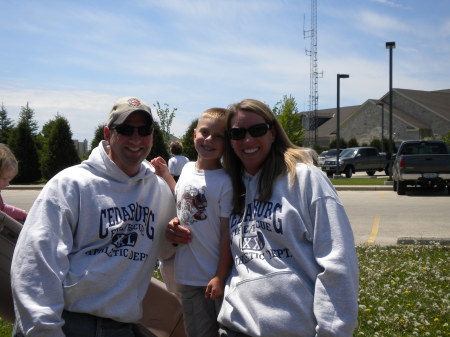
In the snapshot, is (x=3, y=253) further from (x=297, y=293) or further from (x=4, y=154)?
(x=297, y=293)

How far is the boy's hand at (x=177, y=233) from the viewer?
2.95 meters

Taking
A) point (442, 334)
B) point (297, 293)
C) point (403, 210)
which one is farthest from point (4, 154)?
point (403, 210)

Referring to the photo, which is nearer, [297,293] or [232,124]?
[297,293]

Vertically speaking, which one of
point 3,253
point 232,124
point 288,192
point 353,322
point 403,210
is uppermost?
point 232,124

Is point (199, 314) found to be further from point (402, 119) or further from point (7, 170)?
point (402, 119)

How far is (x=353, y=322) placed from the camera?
2.26 m

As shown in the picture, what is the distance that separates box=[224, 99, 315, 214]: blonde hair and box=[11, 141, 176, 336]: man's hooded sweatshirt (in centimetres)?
50

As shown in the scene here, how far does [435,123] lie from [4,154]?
62.7m

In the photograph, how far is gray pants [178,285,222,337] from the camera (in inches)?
117

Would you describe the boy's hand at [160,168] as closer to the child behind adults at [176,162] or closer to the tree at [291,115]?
the child behind adults at [176,162]

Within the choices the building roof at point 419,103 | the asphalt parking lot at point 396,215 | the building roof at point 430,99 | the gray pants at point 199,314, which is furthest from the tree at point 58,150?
the building roof at point 430,99

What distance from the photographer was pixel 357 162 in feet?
107

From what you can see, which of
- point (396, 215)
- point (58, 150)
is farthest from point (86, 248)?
point (58, 150)

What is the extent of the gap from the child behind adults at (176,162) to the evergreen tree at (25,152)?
20.4 m
